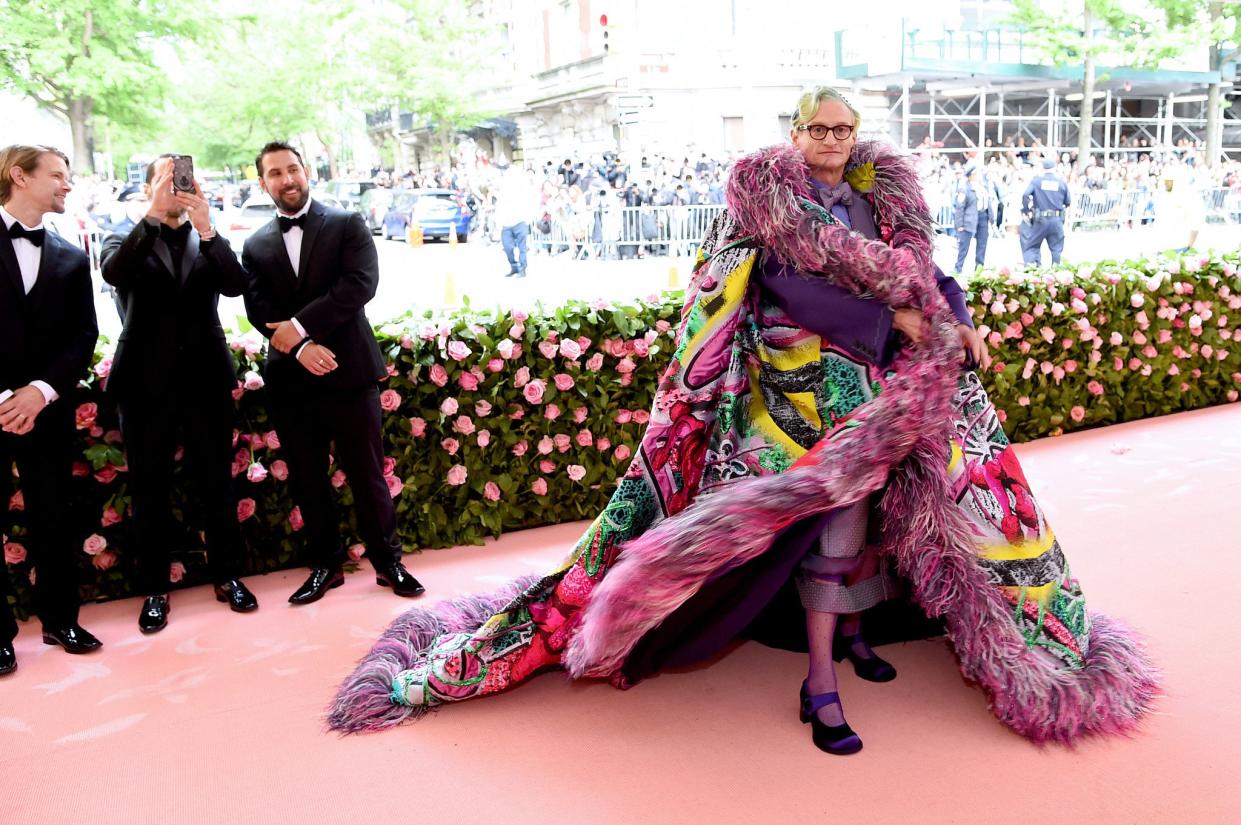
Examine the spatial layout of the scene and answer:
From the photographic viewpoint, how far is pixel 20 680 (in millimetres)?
3051

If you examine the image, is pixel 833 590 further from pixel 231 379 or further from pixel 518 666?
pixel 231 379

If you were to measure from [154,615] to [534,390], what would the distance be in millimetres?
1706

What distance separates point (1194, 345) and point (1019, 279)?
58.3 inches

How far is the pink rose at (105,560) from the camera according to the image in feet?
11.8

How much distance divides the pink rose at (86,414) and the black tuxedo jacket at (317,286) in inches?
24.9

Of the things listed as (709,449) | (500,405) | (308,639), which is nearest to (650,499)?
(709,449)

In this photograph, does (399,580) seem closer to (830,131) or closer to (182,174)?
(182,174)

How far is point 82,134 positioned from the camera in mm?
7457

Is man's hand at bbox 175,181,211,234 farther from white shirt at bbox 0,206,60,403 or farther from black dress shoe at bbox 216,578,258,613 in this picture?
black dress shoe at bbox 216,578,258,613

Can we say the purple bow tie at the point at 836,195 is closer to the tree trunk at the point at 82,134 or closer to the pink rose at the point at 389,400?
the pink rose at the point at 389,400

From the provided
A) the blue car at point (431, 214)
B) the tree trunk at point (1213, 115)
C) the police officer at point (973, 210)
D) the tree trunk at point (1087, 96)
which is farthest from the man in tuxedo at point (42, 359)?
the tree trunk at point (1213, 115)

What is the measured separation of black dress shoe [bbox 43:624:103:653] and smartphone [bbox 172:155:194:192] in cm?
151

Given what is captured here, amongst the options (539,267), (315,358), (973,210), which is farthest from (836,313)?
(539,267)

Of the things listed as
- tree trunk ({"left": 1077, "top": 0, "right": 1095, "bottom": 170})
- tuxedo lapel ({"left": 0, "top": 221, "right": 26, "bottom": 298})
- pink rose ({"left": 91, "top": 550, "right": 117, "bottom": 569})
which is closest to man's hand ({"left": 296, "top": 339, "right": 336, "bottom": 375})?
tuxedo lapel ({"left": 0, "top": 221, "right": 26, "bottom": 298})
